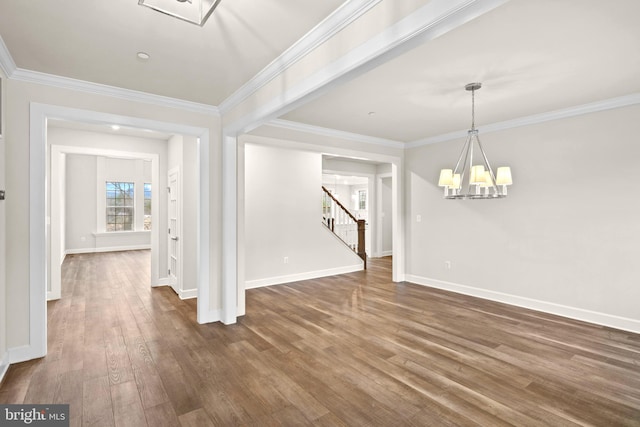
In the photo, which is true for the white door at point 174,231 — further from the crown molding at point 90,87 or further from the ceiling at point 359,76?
the ceiling at point 359,76

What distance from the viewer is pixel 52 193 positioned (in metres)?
5.15

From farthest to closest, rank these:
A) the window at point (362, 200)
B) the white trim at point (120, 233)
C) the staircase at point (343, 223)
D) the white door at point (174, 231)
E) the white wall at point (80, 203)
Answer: the window at point (362, 200) < the white trim at point (120, 233) < the white wall at point (80, 203) < the staircase at point (343, 223) < the white door at point (174, 231)

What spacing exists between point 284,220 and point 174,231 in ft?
6.28

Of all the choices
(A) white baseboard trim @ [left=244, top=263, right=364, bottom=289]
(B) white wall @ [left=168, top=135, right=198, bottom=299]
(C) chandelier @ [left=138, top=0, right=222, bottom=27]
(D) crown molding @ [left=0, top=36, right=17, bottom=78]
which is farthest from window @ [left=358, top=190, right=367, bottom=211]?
(C) chandelier @ [left=138, top=0, right=222, bottom=27]

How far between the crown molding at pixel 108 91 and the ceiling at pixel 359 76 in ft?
0.32

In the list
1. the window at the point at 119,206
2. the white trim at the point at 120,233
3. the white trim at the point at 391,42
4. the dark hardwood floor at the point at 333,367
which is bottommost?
the dark hardwood floor at the point at 333,367

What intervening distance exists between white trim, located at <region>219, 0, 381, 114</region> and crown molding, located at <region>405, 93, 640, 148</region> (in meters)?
3.56

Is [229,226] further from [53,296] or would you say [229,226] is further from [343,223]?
[343,223]

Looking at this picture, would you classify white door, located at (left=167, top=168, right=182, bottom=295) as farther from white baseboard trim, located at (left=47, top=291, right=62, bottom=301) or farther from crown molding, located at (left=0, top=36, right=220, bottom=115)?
crown molding, located at (left=0, top=36, right=220, bottom=115)

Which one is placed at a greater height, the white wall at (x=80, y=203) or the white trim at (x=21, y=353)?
the white wall at (x=80, y=203)

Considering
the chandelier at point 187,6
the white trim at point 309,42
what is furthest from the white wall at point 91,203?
the chandelier at point 187,6

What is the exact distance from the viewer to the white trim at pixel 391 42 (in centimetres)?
146

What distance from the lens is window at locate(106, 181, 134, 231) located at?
10.1 meters

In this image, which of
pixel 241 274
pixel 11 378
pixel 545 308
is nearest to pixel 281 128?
pixel 241 274
